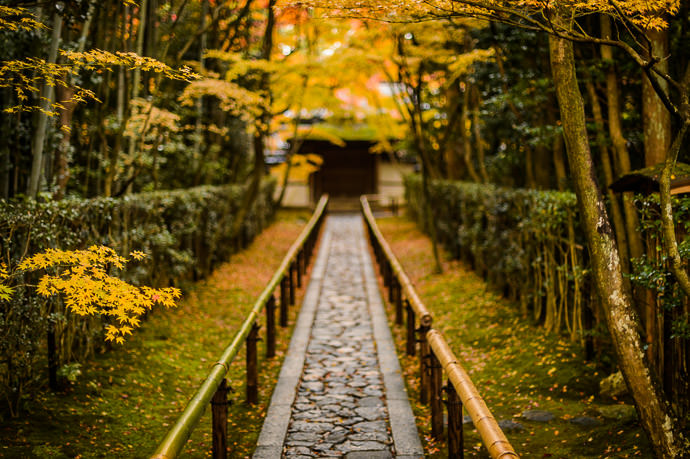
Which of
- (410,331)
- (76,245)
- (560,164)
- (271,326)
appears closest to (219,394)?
(76,245)

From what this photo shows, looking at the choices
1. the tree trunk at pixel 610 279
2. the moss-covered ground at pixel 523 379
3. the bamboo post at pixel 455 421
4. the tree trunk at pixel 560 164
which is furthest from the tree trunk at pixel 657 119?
the bamboo post at pixel 455 421

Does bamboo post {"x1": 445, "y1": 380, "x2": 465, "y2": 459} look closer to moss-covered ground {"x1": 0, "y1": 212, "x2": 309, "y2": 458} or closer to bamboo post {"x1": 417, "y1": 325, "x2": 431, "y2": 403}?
bamboo post {"x1": 417, "y1": 325, "x2": 431, "y2": 403}

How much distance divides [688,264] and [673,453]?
1360 millimetres

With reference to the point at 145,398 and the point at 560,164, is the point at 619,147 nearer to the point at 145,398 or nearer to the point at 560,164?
the point at 560,164

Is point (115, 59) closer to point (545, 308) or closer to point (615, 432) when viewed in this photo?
point (615, 432)

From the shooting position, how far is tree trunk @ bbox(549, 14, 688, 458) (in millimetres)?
4121

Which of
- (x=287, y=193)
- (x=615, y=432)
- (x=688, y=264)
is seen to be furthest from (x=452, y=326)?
(x=287, y=193)

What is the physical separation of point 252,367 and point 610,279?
3570 millimetres

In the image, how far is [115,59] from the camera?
4145mm

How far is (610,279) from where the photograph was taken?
4.32 metres

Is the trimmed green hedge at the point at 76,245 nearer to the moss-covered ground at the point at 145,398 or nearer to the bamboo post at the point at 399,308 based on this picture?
the moss-covered ground at the point at 145,398

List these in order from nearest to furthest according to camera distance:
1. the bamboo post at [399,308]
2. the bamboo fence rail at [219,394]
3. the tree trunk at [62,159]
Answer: the bamboo fence rail at [219,394] < the tree trunk at [62,159] < the bamboo post at [399,308]

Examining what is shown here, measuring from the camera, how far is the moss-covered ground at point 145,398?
15.6 feet

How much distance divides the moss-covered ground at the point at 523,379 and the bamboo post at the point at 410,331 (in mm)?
126
